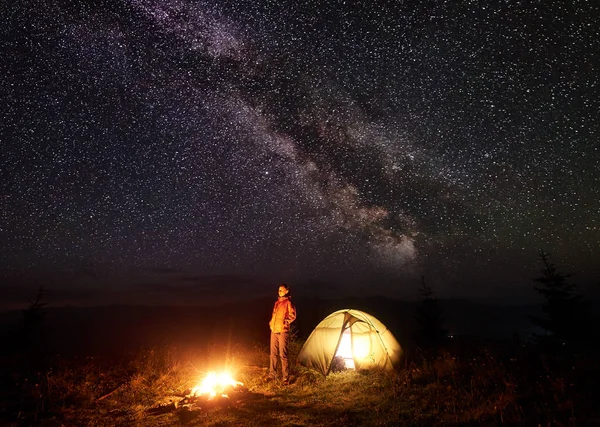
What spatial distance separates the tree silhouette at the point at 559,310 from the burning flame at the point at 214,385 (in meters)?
22.0

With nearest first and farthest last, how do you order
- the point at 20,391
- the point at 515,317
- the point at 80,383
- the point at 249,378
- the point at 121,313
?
the point at 20,391 < the point at 80,383 < the point at 249,378 < the point at 121,313 < the point at 515,317

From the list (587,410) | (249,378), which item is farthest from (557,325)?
(249,378)

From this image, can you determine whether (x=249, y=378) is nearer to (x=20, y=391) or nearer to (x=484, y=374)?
(x=20, y=391)

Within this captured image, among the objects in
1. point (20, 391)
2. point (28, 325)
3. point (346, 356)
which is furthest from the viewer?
point (28, 325)

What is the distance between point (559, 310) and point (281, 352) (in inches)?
883

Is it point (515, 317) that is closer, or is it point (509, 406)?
point (509, 406)

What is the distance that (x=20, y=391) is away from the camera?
738 centimetres

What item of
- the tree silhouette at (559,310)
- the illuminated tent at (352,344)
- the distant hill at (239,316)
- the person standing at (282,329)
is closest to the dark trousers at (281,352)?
the person standing at (282,329)

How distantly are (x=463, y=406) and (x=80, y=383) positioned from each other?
8.37m

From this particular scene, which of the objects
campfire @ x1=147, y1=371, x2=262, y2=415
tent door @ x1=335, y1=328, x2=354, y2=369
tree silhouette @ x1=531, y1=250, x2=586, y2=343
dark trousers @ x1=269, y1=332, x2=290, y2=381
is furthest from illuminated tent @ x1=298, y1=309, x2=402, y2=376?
tree silhouette @ x1=531, y1=250, x2=586, y2=343

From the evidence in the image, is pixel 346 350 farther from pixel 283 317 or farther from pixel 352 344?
pixel 283 317

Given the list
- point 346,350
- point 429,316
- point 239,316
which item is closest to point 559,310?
point 429,316

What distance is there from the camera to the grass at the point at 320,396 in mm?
5883

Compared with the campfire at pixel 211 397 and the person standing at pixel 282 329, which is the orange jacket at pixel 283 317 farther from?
the campfire at pixel 211 397
